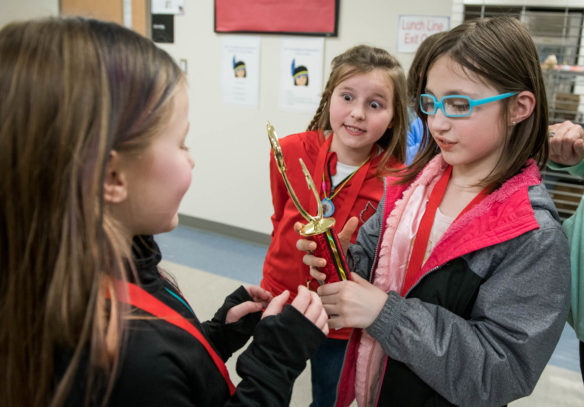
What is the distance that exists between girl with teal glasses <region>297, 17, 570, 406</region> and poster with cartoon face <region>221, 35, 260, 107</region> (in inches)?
98.1

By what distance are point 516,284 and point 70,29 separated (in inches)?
30.3

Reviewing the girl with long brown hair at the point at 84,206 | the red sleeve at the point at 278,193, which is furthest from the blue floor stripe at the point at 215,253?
the girl with long brown hair at the point at 84,206

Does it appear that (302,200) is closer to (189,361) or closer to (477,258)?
(477,258)

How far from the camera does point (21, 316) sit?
0.58m

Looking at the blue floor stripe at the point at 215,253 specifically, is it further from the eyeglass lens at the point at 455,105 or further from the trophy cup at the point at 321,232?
the eyeglass lens at the point at 455,105

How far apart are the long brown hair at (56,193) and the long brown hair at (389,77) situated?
96 cm

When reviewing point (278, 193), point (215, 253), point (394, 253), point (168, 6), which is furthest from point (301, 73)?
point (394, 253)

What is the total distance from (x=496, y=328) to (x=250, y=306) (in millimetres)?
466

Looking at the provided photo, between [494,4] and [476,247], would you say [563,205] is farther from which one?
[476,247]

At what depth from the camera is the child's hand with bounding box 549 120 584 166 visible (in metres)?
1.10

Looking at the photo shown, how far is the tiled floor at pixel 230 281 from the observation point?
197 centimetres

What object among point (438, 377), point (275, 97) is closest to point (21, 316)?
point (438, 377)

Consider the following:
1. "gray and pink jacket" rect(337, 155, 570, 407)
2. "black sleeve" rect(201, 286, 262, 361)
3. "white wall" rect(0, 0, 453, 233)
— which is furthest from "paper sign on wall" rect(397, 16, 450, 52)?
"black sleeve" rect(201, 286, 262, 361)

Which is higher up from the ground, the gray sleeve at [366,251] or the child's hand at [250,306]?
the gray sleeve at [366,251]
